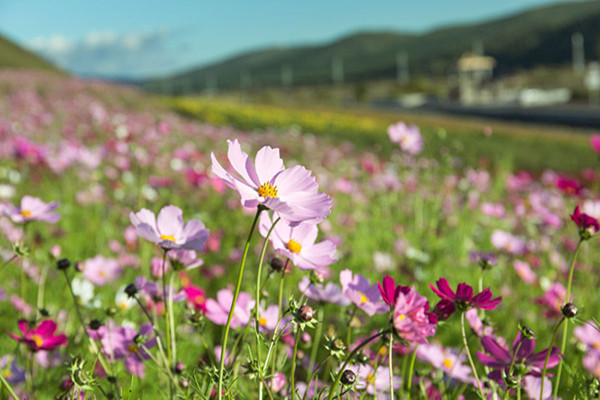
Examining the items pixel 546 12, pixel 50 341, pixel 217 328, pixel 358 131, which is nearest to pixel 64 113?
pixel 358 131

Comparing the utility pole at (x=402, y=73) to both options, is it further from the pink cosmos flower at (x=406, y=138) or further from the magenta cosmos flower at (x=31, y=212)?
the magenta cosmos flower at (x=31, y=212)

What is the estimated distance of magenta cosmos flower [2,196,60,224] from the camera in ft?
3.42

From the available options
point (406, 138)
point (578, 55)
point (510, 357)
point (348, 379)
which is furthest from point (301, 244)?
point (578, 55)

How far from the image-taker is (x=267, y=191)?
702mm

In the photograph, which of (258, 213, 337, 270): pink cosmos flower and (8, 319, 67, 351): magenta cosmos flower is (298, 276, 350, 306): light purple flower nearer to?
(258, 213, 337, 270): pink cosmos flower

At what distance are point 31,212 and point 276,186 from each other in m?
0.67

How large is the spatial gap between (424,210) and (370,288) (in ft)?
9.10

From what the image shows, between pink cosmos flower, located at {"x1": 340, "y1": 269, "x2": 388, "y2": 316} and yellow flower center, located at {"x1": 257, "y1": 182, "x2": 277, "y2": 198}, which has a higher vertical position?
yellow flower center, located at {"x1": 257, "y1": 182, "x2": 277, "y2": 198}

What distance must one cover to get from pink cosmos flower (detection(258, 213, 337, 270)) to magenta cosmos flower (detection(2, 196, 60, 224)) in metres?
0.51

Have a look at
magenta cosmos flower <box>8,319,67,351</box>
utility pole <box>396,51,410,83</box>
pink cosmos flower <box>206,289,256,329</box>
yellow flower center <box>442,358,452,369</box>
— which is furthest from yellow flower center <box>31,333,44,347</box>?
utility pole <box>396,51,410,83</box>

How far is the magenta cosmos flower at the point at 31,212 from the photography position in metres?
1.04

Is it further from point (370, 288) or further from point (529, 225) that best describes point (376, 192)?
point (370, 288)

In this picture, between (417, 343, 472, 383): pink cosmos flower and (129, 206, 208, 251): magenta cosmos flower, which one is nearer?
(129, 206, 208, 251): magenta cosmos flower

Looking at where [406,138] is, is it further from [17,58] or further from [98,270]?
[17,58]
